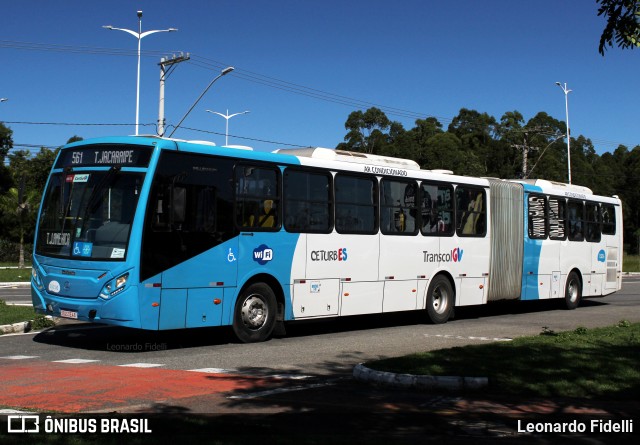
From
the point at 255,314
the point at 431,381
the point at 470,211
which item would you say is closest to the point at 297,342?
the point at 255,314

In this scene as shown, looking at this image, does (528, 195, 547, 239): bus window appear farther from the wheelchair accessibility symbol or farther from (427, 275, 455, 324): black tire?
the wheelchair accessibility symbol

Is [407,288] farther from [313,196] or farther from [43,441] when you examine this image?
[43,441]

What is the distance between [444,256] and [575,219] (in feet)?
23.2

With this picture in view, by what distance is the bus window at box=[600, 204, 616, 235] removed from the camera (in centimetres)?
2540

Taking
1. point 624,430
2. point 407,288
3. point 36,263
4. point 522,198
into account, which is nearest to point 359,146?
point 522,198

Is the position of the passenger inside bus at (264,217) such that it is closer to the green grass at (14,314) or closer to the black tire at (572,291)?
the green grass at (14,314)

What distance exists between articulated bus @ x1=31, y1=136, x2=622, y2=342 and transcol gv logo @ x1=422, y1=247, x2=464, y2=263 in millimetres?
43

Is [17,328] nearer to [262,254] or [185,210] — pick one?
[185,210]

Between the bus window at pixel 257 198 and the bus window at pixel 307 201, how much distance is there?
29cm

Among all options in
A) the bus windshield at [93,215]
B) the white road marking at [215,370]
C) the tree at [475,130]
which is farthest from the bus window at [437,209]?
the tree at [475,130]

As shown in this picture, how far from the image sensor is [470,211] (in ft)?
64.1

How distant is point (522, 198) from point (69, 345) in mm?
13123

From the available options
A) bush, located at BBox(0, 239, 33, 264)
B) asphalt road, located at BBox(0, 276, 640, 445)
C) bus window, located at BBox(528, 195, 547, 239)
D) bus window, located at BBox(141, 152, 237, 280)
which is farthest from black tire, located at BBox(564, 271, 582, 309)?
bush, located at BBox(0, 239, 33, 264)

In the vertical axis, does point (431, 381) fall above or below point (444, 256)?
below
